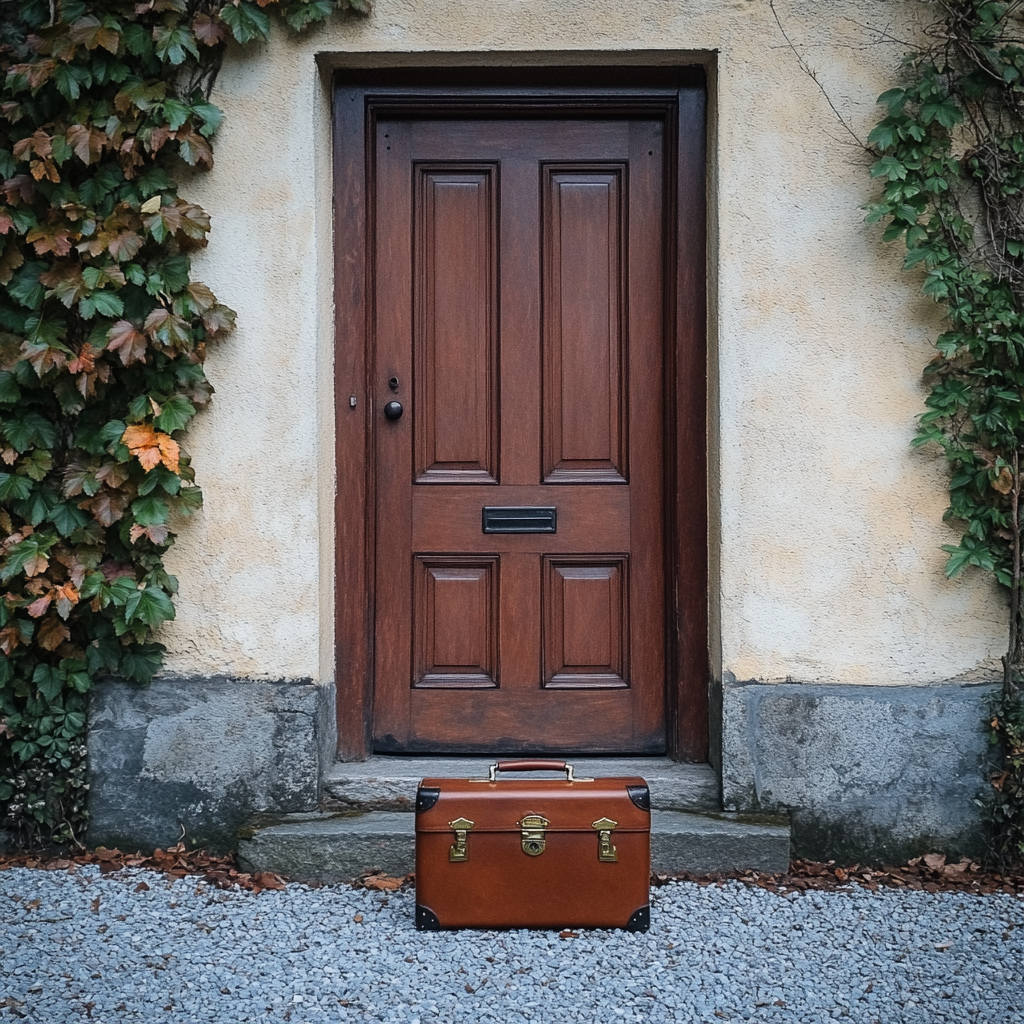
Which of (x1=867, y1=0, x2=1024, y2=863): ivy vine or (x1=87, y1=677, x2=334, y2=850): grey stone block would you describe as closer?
(x1=867, y1=0, x2=1024, y2=863): ivy vine

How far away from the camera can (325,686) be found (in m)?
3.28

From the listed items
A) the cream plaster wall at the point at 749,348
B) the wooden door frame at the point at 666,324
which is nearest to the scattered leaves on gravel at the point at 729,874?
the wooden door frame at the point at 666,324

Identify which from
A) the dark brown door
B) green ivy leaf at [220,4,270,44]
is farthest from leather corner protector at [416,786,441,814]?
green ivy leaf at [220,4,270,44]

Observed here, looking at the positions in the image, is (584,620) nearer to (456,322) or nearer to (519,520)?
(519,520)

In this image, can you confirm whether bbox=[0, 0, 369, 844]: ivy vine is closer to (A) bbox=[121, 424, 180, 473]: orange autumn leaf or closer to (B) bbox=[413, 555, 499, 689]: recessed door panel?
(A) bbox=[121, 424, 180, 473]: orange autumn leaf

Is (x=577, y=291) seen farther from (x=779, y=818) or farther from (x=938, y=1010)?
(x=938, y=1010)

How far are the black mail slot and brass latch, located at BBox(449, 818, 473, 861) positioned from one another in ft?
3.62

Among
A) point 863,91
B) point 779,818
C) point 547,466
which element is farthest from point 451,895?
point 863,91

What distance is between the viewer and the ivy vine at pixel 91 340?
3062mm

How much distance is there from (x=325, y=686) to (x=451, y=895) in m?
0.90

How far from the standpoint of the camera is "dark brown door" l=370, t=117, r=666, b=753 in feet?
11.2

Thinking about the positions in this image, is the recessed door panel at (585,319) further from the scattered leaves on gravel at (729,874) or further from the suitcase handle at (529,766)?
the scattered leaves on gravel at (729,874)

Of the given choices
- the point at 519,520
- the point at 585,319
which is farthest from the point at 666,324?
the point at 519,520

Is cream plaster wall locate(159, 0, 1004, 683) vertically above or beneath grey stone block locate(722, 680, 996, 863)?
above
